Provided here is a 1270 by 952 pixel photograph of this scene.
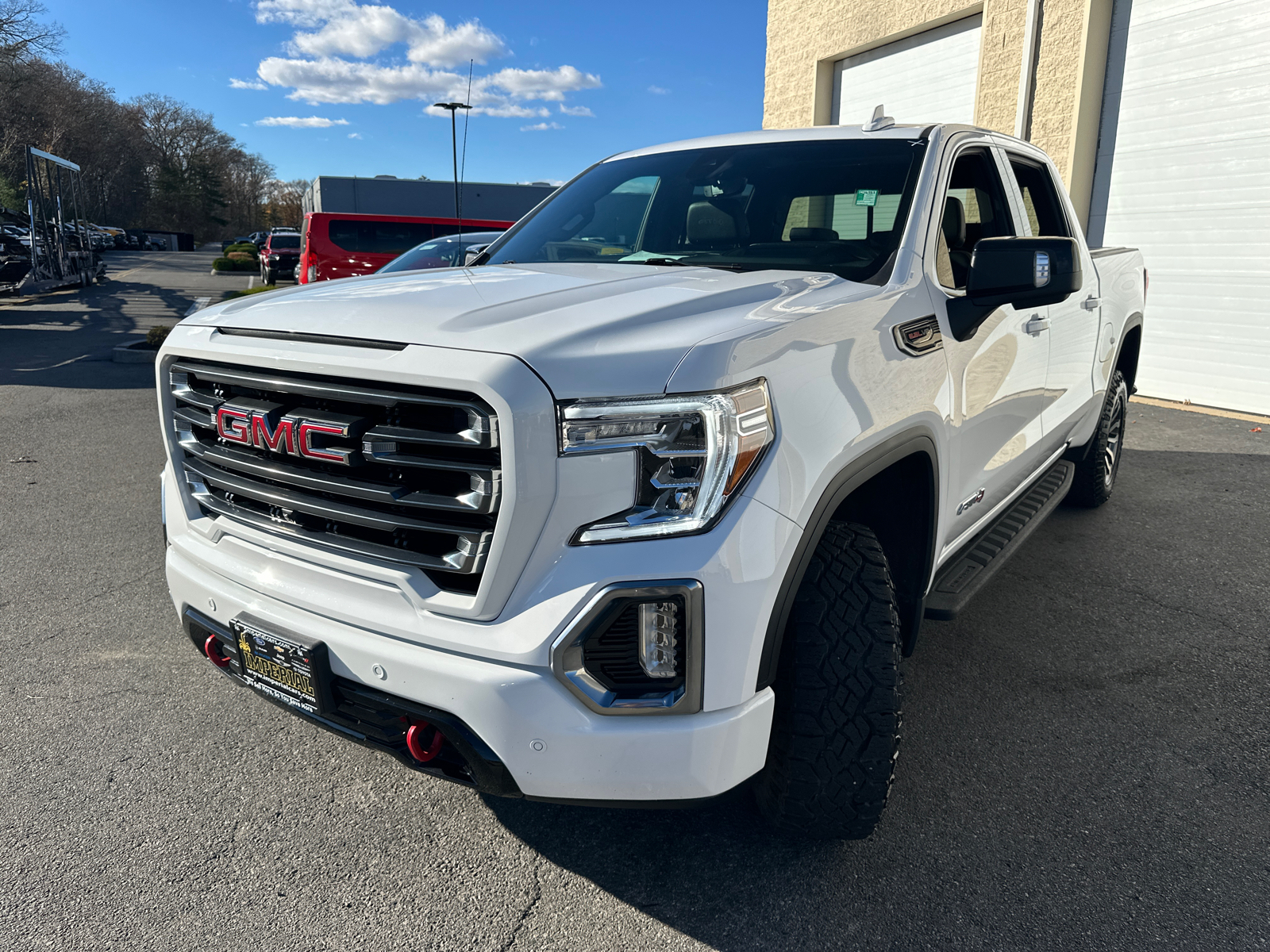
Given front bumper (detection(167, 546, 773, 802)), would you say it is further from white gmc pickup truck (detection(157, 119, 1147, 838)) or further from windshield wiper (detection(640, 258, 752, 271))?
windshield wiper (detection(640, 258, 752, 271))

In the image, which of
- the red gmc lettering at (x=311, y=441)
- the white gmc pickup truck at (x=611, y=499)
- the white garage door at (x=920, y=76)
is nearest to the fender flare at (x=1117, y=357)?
the white gmc pickup truck at (x=611, y=499)

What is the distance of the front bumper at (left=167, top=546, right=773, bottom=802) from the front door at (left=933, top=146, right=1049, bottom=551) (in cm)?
124

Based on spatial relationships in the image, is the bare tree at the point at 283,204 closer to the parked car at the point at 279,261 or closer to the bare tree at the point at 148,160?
the bare tree at the point at 148,160

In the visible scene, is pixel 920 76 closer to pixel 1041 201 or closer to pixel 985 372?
pixel 1041 201

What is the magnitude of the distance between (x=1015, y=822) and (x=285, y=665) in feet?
6.38

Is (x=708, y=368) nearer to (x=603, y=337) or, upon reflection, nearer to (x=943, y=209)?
(x=603, y=337)

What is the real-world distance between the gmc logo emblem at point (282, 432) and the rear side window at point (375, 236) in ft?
47.8

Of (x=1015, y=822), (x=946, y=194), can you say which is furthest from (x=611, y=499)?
(x=946, y=194)

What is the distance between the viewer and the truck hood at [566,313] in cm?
176

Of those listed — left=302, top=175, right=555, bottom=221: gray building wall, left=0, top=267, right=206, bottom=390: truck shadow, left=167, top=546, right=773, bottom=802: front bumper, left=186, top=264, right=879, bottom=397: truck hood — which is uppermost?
left=302, top=175, right=555, bottom=221: gray building wall

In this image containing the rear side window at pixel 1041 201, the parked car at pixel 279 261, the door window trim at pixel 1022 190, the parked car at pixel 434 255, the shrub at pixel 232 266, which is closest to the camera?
the door window trim at pixel 1022 190

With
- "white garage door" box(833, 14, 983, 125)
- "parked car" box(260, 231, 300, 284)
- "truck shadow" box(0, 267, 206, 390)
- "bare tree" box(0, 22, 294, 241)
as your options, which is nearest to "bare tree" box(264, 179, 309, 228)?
"bare tree" box(0, 22, 294, 241)

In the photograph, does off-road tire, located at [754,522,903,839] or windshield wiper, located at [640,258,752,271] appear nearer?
off-road tire, located at [754,522,903,839]

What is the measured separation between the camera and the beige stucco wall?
32.3 feet
